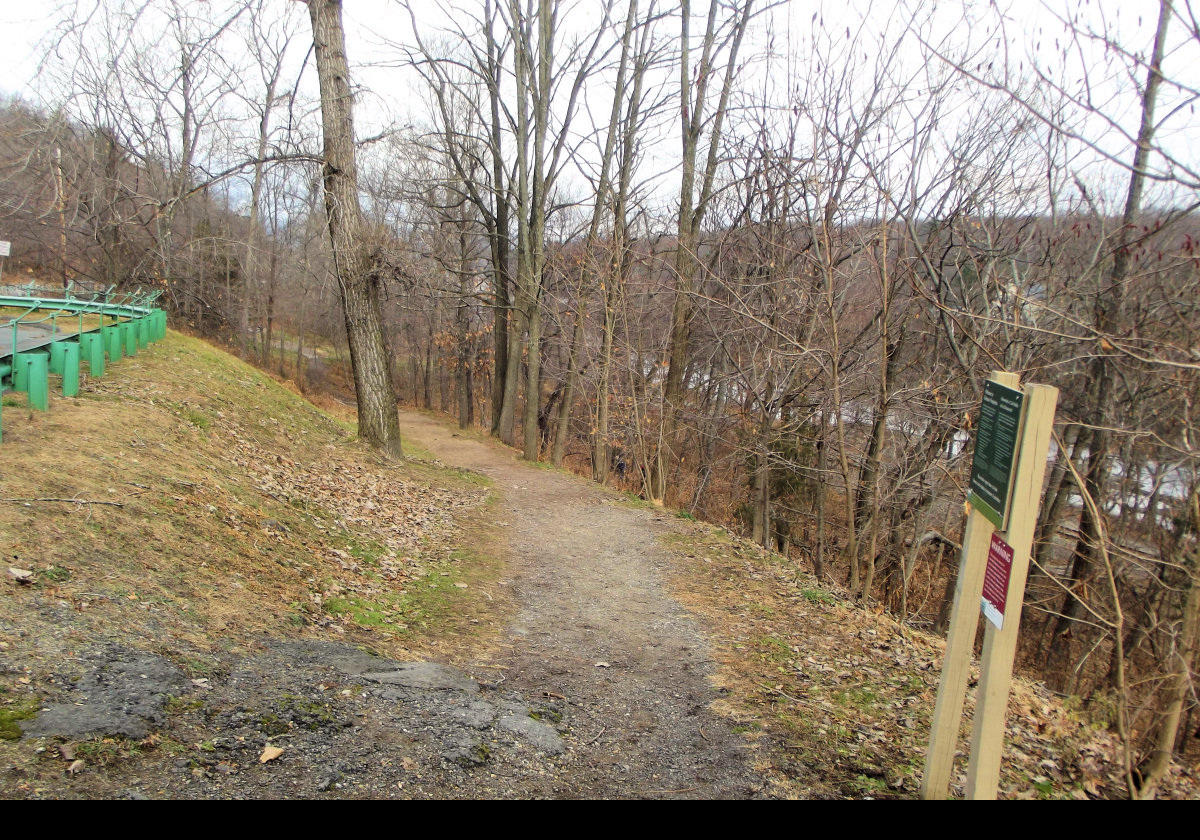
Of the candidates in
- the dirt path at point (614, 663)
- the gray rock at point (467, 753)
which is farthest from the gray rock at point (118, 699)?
the dirt path at point (614, 663)

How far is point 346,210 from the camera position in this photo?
11.5 metres

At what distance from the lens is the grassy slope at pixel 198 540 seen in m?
4.59

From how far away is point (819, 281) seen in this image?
1164 cm

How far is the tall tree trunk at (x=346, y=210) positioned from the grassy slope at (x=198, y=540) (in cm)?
187

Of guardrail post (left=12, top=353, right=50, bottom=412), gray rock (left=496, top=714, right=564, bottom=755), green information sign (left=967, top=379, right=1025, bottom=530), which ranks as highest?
green information sign (left=967, top=379, right=1025, bottom=530)

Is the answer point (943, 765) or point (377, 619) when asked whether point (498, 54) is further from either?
point (943, 765)

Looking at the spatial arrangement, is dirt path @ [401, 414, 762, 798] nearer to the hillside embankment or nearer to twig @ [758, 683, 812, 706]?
the hillside embankment

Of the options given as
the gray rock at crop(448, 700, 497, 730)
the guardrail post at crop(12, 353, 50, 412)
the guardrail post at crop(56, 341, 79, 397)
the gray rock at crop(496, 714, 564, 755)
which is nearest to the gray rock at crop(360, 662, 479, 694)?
the gray rock at crop(448, 700, 497, 730)

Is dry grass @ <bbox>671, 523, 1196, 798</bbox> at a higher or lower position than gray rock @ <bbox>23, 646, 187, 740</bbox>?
lower

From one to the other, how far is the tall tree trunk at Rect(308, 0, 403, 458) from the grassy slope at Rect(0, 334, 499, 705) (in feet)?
6.13

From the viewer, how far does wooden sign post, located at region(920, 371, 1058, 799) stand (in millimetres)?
3002

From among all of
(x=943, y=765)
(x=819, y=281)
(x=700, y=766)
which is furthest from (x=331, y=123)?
(x=943, y=765)

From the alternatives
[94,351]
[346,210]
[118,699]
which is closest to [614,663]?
[118,699]

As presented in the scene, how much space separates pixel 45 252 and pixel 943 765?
43265mm
